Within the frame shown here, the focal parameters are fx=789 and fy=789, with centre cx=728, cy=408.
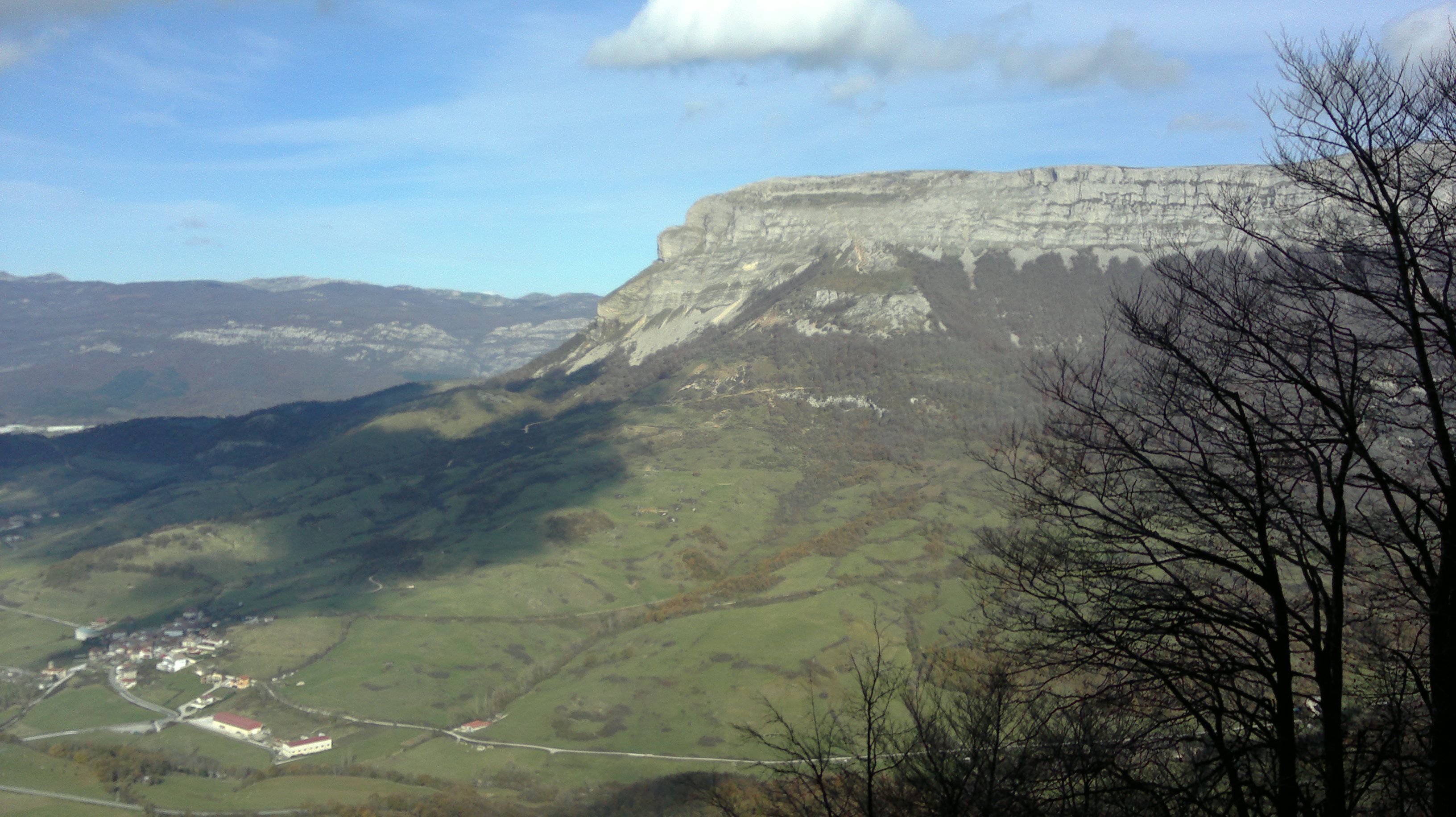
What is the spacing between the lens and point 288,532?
76625mm

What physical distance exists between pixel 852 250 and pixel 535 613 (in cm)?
7658

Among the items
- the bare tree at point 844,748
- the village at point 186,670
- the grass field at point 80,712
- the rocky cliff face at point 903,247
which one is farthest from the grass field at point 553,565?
the rocky cliff face at point 903,247

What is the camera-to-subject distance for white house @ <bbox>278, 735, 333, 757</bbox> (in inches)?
1527

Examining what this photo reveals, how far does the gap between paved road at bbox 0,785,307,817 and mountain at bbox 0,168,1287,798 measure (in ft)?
21.2

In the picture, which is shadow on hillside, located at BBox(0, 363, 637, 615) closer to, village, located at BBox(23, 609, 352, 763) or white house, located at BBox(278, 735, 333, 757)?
village, located at BBox(23, 609, 352, 763)

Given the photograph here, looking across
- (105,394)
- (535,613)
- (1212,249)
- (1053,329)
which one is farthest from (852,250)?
(105,394)

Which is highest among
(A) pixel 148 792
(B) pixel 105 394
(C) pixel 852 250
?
(C) pixel 852 250

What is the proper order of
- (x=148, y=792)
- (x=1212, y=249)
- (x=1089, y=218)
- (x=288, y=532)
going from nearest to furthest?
(x=1212, y=249) → (x=148, y=792) → (x=288, y=532) → (x=1089, y=218)

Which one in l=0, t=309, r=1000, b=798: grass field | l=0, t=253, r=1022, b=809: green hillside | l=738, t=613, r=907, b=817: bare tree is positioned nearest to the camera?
Answer: l=738, t=613, r=907, b=817: bare tree

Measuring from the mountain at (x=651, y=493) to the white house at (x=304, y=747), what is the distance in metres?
0.77

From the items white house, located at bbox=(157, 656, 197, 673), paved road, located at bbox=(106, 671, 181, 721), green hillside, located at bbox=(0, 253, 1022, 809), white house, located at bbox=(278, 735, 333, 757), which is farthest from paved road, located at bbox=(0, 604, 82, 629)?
white house, located at bbox=(278, 735, 333, 757)

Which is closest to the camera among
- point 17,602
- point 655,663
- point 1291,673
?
point 1291,673

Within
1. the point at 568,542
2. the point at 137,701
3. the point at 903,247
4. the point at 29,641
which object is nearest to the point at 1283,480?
the point at 137,701

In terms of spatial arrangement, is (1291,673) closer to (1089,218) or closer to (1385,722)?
(1385,722)
